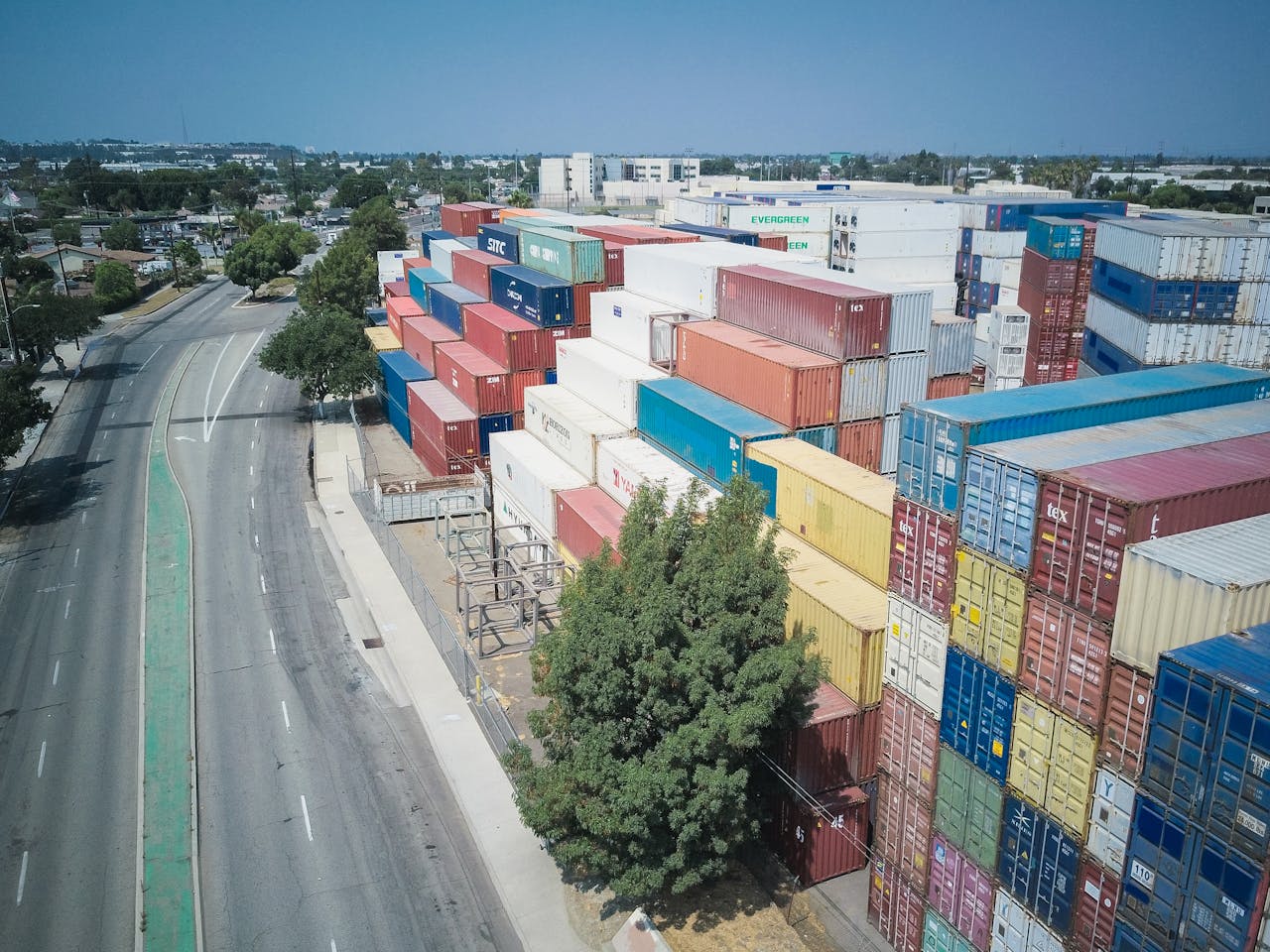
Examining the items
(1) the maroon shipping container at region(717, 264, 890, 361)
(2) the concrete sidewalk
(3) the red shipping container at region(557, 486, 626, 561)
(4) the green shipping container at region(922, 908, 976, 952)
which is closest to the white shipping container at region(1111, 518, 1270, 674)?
(4) the green shipping container at region(922, 908, 976, 952)

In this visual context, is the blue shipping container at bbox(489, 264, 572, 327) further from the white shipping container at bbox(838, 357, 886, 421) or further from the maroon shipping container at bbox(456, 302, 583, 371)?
the white shipping container at bbox(838, 357, 886, 421)

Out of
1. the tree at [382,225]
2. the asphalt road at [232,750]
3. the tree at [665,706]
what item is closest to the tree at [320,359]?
the asphalt road at [232,750]

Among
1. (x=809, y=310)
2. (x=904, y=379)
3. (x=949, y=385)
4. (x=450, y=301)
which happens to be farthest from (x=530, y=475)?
(x=450, y=301)

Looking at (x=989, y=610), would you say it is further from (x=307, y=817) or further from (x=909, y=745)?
(x=307, y=817)

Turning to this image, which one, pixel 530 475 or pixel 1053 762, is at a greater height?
pixel 1053 762

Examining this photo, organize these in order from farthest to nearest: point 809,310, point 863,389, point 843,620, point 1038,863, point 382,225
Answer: point 382,225
point 809,310
point 863,389
point 843,620
point 1038,863

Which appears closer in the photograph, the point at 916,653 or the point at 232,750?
the point at 916,653

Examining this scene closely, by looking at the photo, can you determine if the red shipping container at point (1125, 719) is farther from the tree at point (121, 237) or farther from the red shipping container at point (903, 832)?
the tree at point (121, 237)
